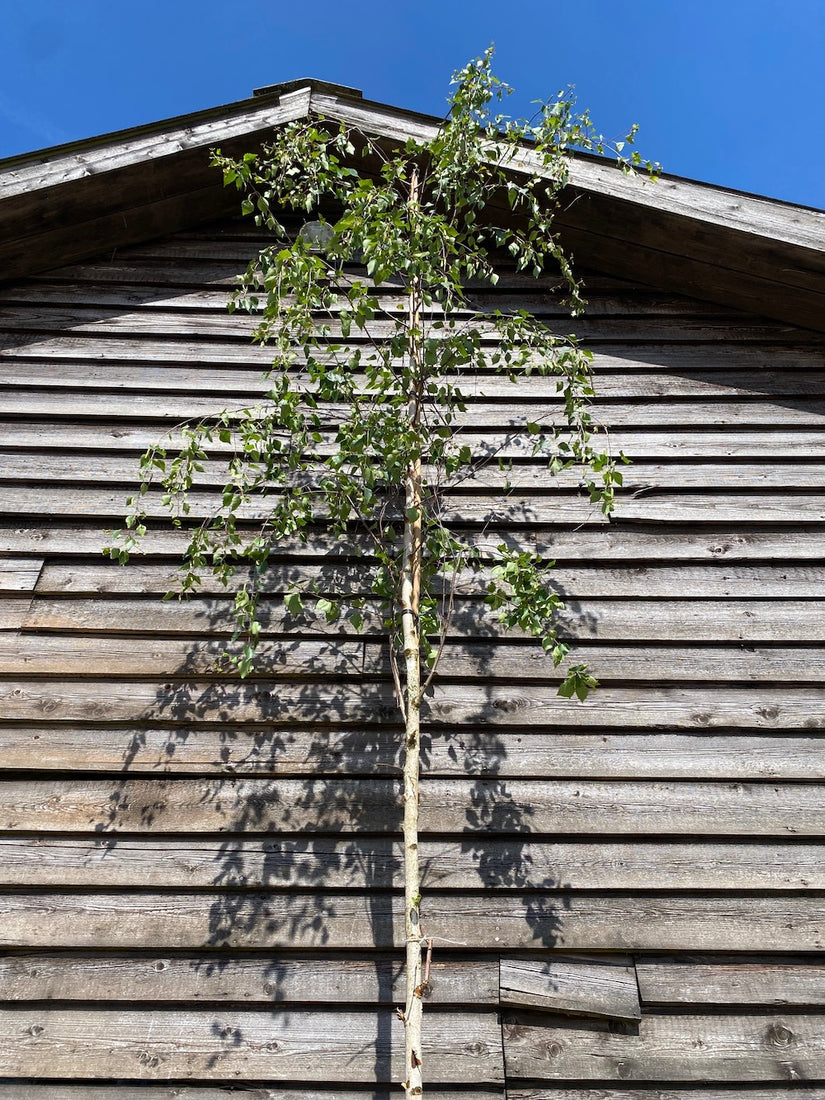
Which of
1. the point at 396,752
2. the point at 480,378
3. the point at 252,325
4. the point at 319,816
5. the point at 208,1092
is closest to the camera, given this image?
the point at 208,1092

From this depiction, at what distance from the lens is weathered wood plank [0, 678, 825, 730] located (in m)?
3.06

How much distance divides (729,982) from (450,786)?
112cm

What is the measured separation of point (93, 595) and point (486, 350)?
7.24 feet

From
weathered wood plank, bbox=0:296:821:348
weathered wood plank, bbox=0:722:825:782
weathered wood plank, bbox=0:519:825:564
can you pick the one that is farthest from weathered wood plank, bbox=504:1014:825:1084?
weathered wood plank, bbox=0:296:821:348

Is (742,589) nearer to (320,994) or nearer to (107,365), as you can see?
(320,994)

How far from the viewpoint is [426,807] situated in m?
2.88

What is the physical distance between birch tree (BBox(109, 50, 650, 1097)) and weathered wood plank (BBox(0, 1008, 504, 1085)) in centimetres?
12

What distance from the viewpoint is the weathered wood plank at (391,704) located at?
3064 mm

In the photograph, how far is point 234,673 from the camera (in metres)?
3.16

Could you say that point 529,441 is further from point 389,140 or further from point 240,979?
point 240,979

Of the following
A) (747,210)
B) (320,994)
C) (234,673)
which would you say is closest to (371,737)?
(234,673)

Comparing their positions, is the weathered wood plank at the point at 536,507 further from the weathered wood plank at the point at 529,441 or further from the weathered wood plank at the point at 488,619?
the weathered wood plank at the point at 488,619

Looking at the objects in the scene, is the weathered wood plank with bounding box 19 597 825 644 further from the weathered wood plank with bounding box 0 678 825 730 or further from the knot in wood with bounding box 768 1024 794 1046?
the knot in wood with bounding box 768 1024 794 1046

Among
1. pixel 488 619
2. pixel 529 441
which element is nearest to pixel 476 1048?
pixel 488 619
